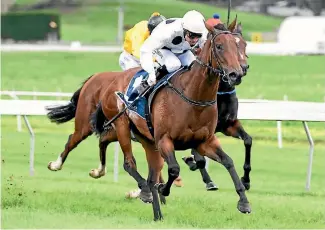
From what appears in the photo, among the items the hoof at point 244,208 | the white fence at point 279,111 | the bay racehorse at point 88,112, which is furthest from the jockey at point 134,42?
the hoof at point 244,208

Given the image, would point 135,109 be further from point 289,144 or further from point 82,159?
point 289,144

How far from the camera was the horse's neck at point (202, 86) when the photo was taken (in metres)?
7.92

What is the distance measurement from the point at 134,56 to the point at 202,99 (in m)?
2.50

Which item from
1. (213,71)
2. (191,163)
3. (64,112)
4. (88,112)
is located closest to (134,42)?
(88,112)

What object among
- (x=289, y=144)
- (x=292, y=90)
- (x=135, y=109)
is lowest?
(x=292, y=90)

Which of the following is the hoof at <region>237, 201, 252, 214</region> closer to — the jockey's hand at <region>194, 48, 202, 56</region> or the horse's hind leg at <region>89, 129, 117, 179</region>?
the jockey's hand at <region>194, 48, 202, 56</region>

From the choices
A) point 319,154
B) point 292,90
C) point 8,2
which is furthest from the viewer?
point 8,2

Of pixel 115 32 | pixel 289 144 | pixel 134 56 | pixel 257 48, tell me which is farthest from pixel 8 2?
pixel 134 56

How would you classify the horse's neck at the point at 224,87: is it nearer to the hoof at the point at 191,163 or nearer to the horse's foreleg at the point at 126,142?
the hoof at the point at 191,163

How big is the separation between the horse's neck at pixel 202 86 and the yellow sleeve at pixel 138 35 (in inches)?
81.4

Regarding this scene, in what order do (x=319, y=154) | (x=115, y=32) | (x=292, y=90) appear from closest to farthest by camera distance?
(x=319, y=154) → (x=292, y=90) → (x=115, y=32)

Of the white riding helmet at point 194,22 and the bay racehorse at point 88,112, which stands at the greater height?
the white riding helmet at point 194,22

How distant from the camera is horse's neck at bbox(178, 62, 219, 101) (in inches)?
312

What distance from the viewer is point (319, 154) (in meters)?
14.8
